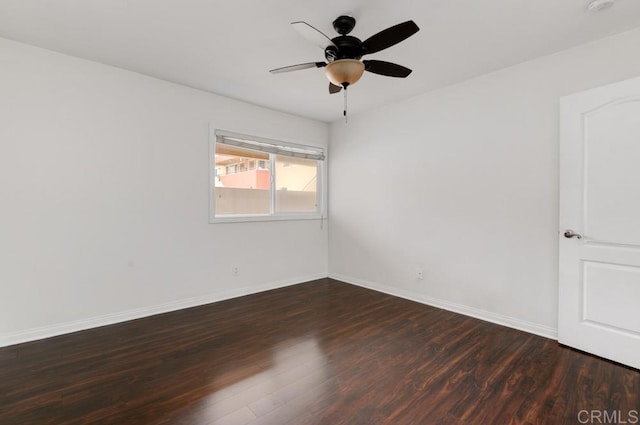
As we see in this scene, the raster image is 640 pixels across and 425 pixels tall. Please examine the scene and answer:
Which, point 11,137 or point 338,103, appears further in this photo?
point 338,103

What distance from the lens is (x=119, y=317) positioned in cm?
310

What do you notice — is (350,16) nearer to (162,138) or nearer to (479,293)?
(162,138)

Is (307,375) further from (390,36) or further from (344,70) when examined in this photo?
(390,36)

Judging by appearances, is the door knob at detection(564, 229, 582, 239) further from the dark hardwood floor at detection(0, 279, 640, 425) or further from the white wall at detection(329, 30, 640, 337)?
the dark hardwood floor at detection(0, 279, 640, 425)

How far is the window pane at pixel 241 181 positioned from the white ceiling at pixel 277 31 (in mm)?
1057

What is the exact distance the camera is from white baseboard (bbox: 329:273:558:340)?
2803 mm

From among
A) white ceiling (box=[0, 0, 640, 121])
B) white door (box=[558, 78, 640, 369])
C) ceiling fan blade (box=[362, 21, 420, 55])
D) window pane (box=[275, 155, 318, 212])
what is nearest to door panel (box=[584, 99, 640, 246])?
white door (box=[558, 78, 640, 369])

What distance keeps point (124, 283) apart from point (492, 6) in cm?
406

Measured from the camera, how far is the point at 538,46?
258 cm

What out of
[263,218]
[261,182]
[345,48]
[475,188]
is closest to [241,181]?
[261,182]

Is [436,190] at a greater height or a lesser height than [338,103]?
lesser

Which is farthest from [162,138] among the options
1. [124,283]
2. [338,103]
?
[338,103]

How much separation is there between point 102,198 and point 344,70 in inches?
106

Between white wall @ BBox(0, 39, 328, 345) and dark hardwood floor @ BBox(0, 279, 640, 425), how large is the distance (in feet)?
1.24
